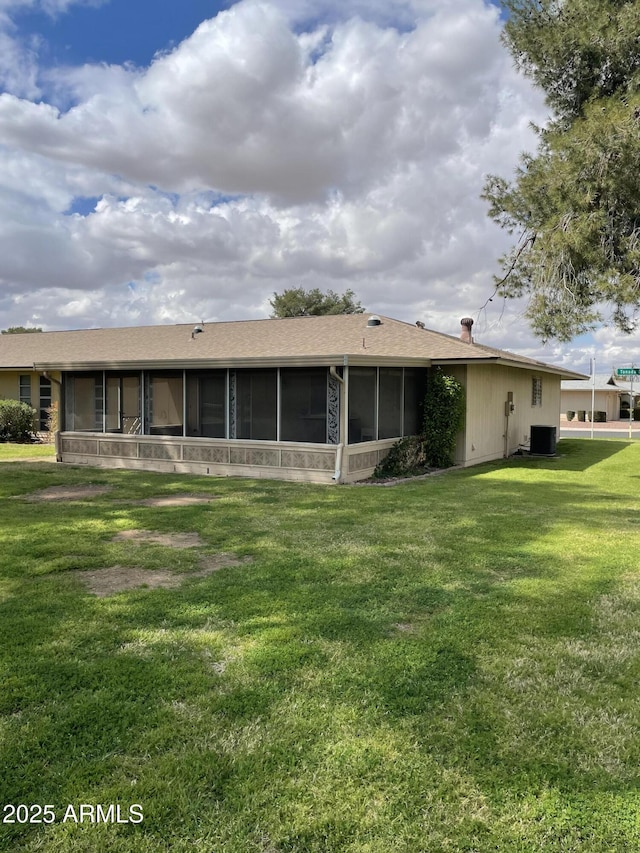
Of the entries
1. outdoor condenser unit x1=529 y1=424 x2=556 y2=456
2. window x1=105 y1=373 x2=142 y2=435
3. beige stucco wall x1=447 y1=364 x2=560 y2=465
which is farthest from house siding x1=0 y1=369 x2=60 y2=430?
outdoor condenser unit x1=529 y1=424 x2=556 y2=456

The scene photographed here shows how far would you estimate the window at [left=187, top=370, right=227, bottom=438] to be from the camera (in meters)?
12.4

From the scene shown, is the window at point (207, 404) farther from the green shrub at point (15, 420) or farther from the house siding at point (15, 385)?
the house siding at point (15, 385)

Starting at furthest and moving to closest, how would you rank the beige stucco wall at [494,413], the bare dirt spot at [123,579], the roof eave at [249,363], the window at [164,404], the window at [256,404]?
the beige stucco wall at [494,413] → the window at [164,404] → the window at [256,404] → the roof eave at [249,363] → the bare dirt spot at [123,579]

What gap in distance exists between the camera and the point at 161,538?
6.80 meters

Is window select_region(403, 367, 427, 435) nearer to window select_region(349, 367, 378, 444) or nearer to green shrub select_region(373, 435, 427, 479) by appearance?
green shrub select_region(373, 435, 427, 479)

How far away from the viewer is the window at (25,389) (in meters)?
21.8

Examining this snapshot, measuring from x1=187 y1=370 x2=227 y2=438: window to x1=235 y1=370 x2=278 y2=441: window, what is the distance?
0.39 m

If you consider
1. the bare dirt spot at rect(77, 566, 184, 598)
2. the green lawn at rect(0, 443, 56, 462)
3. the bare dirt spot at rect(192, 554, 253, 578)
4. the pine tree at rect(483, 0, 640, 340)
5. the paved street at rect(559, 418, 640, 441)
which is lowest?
the bare dirt spot at rect(77, 566, 184, 598)

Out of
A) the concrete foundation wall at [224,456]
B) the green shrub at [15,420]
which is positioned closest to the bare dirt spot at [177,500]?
the concrete foundation wall at [224,456]

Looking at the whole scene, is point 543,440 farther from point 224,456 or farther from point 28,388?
point 28,388

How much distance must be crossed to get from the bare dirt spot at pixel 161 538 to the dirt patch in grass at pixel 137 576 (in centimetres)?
73

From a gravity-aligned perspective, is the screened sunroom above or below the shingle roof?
below

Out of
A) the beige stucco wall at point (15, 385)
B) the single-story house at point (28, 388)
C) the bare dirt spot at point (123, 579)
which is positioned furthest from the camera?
the beige stucco wall at point (15, 385)

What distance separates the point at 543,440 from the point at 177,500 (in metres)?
11.7
